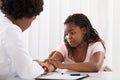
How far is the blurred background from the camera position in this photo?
3.29 metres

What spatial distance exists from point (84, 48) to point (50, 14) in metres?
0.89

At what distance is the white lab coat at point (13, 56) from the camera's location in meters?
1.37

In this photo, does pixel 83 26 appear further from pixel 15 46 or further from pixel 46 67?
pixel 15 46

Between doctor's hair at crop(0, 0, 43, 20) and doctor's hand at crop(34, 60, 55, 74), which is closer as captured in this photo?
doctor's hair at crop(0, 0, 43, 20)

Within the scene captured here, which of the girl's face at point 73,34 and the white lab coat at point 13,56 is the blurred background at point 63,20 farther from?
the white lab coat at point 13,56

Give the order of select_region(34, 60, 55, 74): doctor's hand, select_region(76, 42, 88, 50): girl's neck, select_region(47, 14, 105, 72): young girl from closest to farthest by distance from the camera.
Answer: select_region(34, 60, 55, 74): doctor's hand, select_region(47, 14, 105, 72): young girl, select_region(76, 42, 88, 50): girl's neck

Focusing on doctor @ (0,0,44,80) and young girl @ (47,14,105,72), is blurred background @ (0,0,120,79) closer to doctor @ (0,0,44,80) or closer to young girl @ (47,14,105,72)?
young girl @ (47,14,105,72)

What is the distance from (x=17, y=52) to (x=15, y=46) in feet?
0.10

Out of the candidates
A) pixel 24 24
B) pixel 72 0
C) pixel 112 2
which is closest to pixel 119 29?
pixel 112 2

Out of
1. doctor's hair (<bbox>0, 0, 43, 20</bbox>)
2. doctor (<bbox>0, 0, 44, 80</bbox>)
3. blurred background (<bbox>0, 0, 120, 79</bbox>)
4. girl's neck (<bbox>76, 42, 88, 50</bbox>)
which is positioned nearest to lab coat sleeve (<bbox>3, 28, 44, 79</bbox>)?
doctor (<bbox>0, 0, 44, 80</bbox>)

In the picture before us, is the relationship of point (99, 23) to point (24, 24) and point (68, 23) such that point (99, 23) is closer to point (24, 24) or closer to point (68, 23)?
point (68, 23)

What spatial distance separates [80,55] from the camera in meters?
2.60

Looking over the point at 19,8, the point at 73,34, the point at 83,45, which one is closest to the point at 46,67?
the point at 19,8

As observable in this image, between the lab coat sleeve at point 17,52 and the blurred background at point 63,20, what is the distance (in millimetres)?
1920
